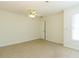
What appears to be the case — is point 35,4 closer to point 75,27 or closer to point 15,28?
point 75,27

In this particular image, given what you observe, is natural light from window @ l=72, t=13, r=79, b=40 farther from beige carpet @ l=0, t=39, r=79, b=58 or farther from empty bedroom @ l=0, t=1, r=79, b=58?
beige carpet @ l=0, t=39, r=79, b=58

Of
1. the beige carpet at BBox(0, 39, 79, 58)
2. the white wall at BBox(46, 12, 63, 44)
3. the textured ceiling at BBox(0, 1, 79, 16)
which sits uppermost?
the textured ceiling at BBox(0, 1, 79, 16)

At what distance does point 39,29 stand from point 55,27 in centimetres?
265

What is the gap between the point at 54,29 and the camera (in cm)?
755

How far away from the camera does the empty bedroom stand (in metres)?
4.27

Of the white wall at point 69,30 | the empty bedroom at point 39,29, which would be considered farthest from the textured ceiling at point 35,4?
the white wall at point 69,30

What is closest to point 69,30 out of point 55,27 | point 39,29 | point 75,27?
point 75,27

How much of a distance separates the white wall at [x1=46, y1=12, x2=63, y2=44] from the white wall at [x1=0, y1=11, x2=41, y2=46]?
1.64 metres

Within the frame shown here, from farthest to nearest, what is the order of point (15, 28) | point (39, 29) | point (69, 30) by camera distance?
point (39, 29), point (15, 28), point (69, 30)

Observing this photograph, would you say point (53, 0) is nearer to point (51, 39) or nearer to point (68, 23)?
point (68, 23)

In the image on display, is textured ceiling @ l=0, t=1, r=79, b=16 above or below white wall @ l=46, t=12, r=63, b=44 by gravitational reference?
above

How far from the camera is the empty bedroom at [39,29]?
168 inches

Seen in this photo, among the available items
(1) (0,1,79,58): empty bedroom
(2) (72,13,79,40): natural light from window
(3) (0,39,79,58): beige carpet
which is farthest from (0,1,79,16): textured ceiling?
(3) (0,39,79,58): beige carpet

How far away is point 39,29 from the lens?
9.70m
